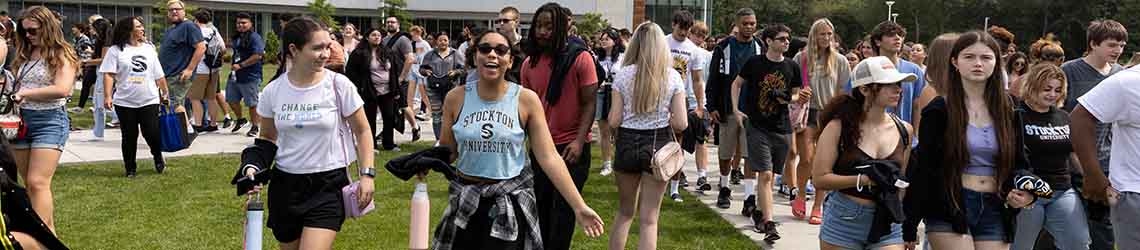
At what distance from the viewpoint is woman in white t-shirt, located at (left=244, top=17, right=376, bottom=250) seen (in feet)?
15.9

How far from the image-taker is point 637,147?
20.7 feet

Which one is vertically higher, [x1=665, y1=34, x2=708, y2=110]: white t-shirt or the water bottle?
[x1=665, y1=34, x2=708, y2=110]: white t-shirt

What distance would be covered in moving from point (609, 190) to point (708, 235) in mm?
2273

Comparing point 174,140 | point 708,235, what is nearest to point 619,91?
point 708,235

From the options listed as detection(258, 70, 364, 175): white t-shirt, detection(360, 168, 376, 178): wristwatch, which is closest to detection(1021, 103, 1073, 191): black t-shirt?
detection(360, 168, 376, 178): wristwatch

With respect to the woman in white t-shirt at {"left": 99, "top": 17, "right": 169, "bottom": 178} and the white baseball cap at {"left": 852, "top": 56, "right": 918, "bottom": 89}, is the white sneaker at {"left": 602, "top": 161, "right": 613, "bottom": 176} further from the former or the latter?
the white baseball cap at {"left": 852, "top": 56, "right": 918, "bottom": 89}

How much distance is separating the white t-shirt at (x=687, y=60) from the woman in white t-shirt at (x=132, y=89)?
5005 millimetres

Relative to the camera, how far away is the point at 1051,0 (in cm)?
7406

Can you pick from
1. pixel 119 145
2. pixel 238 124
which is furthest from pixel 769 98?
pixel 238 124

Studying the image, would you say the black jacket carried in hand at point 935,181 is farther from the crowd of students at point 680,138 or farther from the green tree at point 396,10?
the green tree at point 396,10

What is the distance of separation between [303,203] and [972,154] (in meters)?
2.99

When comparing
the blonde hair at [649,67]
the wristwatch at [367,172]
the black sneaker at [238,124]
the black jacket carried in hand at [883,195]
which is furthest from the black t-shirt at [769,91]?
the black sneaker at [238,124]

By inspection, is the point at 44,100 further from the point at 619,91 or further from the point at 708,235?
the point at 708,235

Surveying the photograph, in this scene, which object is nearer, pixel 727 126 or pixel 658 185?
pixel 658 185
